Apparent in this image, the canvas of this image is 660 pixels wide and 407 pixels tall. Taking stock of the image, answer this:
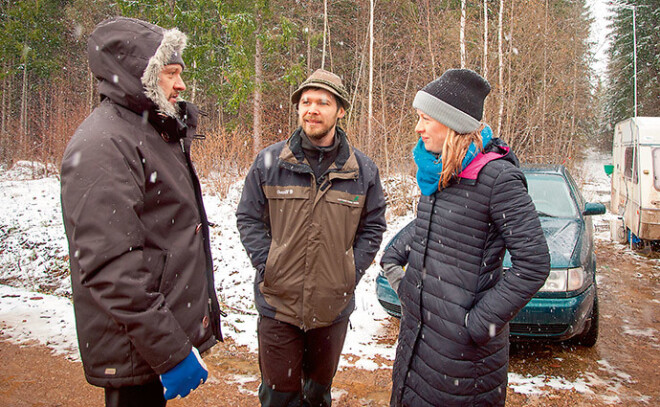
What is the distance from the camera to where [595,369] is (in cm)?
409

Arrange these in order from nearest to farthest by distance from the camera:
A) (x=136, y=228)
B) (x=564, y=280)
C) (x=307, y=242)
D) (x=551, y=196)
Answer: (x=136, y=228) < (x=307, y=242) < (x=564, y=280) < (x=551, y=196)

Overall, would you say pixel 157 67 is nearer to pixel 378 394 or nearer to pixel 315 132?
pixel 315 132

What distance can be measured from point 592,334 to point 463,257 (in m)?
3.50

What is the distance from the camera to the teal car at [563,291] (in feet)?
12.7

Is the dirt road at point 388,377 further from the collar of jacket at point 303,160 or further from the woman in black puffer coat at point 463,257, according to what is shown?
the collar of jacket at point 303,160

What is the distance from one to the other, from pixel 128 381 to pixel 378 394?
7.96 ft

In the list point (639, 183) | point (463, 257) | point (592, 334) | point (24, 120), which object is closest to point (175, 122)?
point (463, 257)

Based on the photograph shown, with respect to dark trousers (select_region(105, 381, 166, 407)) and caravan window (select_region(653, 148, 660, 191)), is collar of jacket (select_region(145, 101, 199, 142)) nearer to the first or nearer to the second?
dark trousers (select_region(105, 381, 166, 407))

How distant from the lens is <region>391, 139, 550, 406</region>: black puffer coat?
1907 millimetres

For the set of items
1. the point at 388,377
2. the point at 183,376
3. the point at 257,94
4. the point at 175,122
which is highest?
the point at 257,94

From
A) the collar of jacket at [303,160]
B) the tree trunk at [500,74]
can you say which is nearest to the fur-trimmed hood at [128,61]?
the collar of jacket at [303,160]

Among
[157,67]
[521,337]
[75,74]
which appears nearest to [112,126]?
[157,67]

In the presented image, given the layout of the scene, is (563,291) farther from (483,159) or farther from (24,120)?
(24,120)

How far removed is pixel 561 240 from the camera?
→ 14.6 ft
